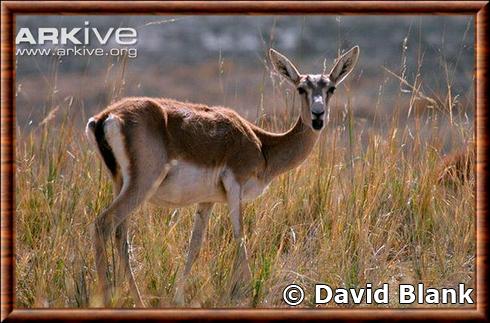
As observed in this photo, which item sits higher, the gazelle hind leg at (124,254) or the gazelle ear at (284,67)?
the gazelle ear at (284,67)

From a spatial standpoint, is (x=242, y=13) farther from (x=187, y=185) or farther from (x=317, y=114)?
(x=187, y=185)

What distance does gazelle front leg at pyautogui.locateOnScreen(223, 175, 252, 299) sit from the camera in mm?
7301

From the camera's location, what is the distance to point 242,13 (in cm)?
691

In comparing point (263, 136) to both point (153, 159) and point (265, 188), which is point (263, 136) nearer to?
point (265, 188)

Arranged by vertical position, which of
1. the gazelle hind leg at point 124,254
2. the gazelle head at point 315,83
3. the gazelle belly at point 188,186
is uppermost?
the gazelle head at point 315,83

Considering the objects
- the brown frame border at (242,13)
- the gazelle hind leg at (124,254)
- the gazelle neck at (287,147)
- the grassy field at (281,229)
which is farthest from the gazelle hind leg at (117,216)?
the gazelle neck at (287,147)

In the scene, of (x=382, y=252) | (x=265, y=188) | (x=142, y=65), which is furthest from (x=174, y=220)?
(x=142, y=65)

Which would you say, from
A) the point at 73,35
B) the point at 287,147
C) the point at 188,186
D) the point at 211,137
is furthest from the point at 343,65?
the point at 73,35

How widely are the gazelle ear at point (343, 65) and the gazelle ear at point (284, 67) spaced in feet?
0.77

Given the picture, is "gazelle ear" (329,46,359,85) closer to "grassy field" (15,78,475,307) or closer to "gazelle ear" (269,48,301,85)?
"gazelle ear" (269,48,301,85)

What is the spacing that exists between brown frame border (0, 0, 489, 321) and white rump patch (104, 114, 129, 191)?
59cm

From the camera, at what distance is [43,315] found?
264 inches

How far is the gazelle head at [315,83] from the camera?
770 centimetres

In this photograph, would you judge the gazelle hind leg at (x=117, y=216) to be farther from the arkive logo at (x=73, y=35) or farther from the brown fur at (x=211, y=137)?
the arkive logo at (x=73, y=35)
